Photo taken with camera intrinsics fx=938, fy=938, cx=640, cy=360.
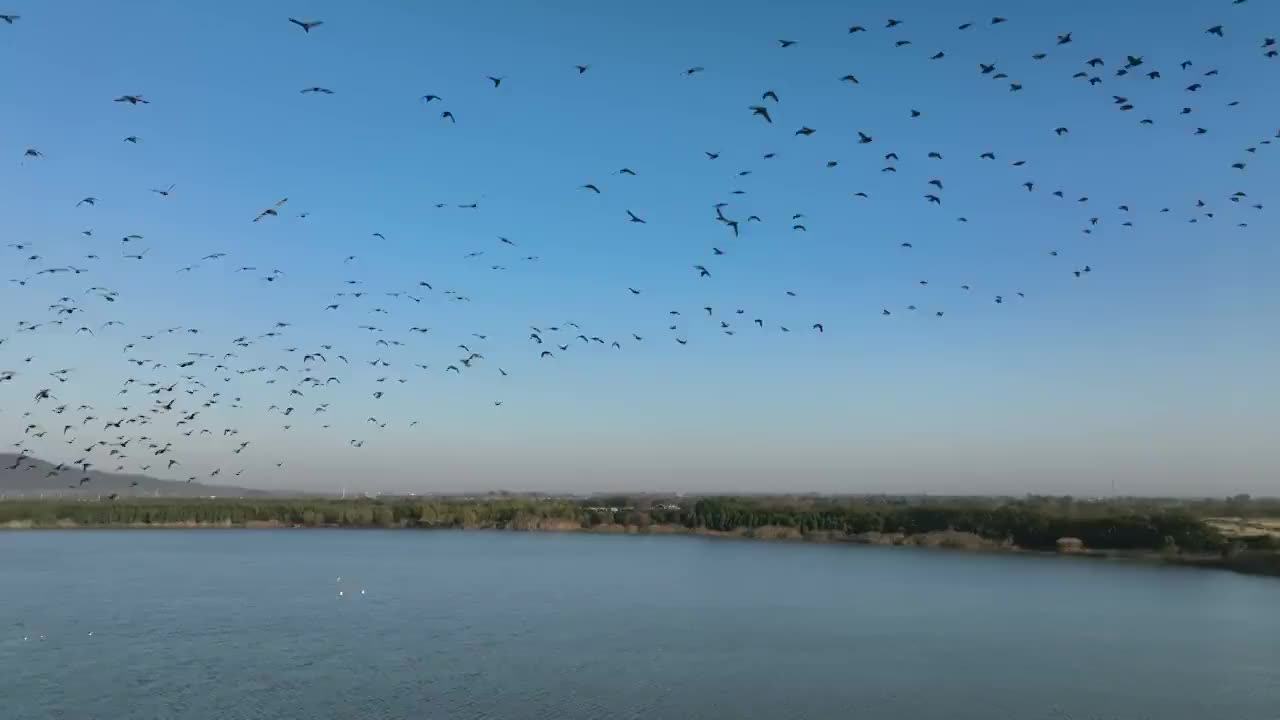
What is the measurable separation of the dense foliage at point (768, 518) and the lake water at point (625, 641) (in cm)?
918

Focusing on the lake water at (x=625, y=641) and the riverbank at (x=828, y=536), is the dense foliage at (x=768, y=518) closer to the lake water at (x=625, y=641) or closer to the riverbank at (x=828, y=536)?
the riverbank at (x=828, y=536)

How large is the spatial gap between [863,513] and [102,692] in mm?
71543

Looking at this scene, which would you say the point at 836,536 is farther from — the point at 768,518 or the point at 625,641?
the point at 625,641

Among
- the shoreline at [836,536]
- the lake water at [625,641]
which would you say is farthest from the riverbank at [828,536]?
the lake water at [625,641]

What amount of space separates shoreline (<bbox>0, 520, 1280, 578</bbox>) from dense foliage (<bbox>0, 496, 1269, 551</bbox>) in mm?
433

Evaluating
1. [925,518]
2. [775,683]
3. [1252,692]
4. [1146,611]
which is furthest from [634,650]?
[925,518]

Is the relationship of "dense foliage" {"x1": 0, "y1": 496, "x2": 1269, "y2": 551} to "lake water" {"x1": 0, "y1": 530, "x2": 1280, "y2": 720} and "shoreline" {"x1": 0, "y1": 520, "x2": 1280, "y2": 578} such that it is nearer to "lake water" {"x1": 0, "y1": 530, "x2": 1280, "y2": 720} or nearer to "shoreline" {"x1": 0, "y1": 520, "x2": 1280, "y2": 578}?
"shoreline" {"x1": 0, "y1": 520, "x2": 1280, "y2": 578}

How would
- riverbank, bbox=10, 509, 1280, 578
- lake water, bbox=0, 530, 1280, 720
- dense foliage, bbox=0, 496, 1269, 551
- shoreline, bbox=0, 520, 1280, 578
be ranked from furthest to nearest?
dense foliage, bbox=0, 496, 1269, 551
riverbank, bbox=10, 509, 1280, 578
shoreline, bbox=0, 520, 1280, 578
lake water, bbox=0, 530, 1280, 720

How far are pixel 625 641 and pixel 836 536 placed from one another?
2165 inches

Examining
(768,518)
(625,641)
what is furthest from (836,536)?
(625,641)

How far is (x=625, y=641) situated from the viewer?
1275 inches

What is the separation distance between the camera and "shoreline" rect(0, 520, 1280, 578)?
5806 cm

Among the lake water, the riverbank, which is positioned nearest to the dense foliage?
the riverbank

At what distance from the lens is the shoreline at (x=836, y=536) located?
58062 millimetres
